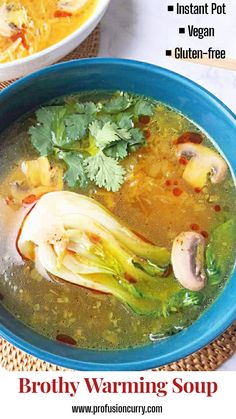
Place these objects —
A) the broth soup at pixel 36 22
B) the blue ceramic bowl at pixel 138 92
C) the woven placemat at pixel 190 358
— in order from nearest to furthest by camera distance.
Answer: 1. the blue ceramic bowl at pixel 138 92
2. the woven placemat at pixel 190 358
3. the broth soup at pixel 36 22

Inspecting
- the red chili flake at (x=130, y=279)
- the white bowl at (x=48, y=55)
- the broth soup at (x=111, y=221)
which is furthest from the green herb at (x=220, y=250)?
the white bowl at (x=48, y=55)

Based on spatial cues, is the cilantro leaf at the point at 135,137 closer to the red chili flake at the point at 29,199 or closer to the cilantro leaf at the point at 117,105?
the cilantro leaf at the point at 117,105

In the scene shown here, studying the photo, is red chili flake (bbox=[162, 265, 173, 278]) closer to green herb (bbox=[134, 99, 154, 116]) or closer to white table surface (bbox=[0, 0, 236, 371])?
green herb (bbox=[134, 99, 154, 116])

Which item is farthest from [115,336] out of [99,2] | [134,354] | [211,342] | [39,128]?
[99,2]

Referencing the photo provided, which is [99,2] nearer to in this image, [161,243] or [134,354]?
[161,243]

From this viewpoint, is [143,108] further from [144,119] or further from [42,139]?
[42,139]

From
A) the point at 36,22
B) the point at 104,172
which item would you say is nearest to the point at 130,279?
the point at 104,172
